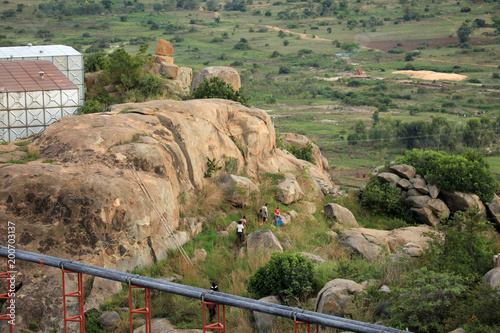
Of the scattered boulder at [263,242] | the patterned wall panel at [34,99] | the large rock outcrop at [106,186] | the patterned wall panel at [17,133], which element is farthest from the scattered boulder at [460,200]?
the patterned wall panel at [17,133]

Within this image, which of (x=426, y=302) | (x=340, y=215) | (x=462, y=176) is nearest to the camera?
(x=426, y=302)

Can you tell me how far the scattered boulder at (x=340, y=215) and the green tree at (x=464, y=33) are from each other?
96.0 meters

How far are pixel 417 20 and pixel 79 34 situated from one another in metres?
68.9

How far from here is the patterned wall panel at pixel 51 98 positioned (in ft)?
68.7

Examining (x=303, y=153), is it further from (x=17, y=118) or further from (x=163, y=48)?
(x=17, y=118)

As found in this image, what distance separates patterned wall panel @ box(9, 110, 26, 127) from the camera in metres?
20.1

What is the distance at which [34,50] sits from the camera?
25.2m

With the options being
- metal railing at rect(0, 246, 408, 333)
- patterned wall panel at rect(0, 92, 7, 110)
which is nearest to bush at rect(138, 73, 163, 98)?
patterned wall panel at rect(0, 92, 7, 110)

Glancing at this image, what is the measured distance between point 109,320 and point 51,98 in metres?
13.2

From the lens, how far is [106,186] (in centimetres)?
1259

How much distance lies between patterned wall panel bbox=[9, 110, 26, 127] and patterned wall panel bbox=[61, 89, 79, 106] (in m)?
1.70

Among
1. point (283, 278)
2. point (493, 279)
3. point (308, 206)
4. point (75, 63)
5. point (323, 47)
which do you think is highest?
point (75, 63)

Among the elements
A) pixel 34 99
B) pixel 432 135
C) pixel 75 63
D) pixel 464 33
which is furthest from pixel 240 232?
pixel 464 33

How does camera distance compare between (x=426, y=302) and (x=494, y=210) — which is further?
(x=494, y=210)
